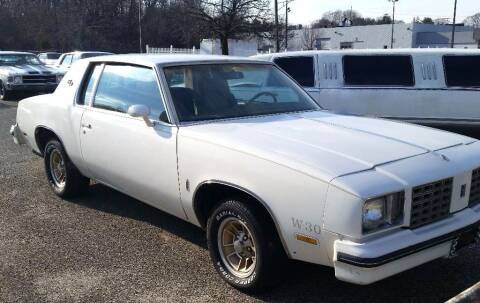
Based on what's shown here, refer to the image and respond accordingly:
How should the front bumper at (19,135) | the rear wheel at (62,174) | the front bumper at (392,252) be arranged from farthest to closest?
the front bumper at (19,135)
the rear wheel at (62,174)
the front bumper at (392,252)

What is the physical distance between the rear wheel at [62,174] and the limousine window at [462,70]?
5462mm

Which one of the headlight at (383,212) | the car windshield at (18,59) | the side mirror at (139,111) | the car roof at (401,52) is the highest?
the car roof at (401,52)

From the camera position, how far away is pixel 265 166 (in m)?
3.32

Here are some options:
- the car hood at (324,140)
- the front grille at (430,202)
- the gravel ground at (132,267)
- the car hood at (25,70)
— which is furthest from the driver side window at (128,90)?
the car hood at (25,70)

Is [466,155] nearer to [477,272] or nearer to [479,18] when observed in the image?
[477,272]

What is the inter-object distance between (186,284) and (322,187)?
139 cm

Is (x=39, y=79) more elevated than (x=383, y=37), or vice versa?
(x=39, y=79)

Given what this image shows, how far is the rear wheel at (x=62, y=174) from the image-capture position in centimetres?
561

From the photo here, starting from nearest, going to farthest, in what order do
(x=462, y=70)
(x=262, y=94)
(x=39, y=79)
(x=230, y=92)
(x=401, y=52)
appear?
(x=230, y=92) → (x=262, y=94) → (x=462, y=70) → (x=401, y=52) → (x=39, y=79)

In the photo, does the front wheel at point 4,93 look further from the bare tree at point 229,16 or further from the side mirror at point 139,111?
the bare tree at point 229,16

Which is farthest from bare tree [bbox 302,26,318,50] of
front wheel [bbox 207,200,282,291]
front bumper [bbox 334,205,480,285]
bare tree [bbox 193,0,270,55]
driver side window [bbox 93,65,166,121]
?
front bumper [bbox 334,205,480,285]

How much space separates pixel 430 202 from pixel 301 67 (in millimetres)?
5622

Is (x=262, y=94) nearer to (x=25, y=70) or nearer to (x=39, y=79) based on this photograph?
(x=39, y=79)

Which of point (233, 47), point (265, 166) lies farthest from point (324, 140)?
point (233, 47)
